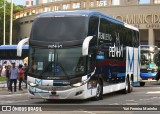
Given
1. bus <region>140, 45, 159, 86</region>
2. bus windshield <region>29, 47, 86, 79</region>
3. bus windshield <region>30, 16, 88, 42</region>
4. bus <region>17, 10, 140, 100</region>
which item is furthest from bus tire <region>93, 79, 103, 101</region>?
bus <region>140, 45, 159, 86</region>

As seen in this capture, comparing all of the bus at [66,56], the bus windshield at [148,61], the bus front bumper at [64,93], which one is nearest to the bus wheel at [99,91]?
the bus at [66,56]

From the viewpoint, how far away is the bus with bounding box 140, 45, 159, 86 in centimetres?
3650

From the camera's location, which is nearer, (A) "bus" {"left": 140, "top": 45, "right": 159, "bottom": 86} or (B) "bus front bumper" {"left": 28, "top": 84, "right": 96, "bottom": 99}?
(B) "bus front bumper" {"left": 28, "top": 84, "right": 96, "bottom": 99}

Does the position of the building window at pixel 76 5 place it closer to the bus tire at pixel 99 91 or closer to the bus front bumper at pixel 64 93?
the bus tire at pixel 99 91

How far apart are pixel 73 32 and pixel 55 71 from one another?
5.66ft

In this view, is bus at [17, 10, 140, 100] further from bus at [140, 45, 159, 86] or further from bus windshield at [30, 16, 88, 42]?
bus at [140, 45, 159, 86]

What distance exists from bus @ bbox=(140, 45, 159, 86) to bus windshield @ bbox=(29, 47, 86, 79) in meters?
19.2

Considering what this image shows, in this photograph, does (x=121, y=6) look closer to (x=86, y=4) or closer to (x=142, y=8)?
(x=142, y=8)

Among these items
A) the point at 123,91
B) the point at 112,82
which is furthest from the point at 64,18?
the point at 123,91

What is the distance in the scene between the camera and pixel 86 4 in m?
90.4

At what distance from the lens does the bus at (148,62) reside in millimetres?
36500

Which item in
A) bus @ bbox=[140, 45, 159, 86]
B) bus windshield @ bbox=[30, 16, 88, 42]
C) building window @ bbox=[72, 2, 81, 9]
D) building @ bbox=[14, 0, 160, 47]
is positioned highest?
building window @ bbox=[72, 2, 81, 9]

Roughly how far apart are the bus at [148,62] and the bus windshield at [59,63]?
19171 mm

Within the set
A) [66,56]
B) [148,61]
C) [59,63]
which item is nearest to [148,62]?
[148,61]
